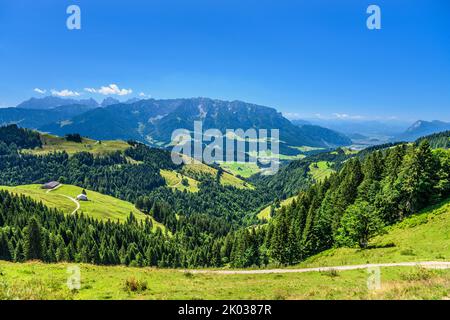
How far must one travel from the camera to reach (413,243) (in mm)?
47562

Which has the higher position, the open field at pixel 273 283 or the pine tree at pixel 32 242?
the open field at pixel 273 283

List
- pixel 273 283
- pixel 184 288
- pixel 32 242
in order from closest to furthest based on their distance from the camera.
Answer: pixel 184 288, pixel 273 283, pixel 32 242

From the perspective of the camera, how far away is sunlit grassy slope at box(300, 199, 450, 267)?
40906 mm

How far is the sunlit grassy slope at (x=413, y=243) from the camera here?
40906 mm

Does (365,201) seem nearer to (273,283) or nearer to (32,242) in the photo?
(273,283)

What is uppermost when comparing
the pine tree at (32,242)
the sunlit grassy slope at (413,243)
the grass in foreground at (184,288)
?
the grass in foreground at (184,288)

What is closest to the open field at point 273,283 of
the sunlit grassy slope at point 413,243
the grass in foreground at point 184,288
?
the grass in foreground at point 184,288

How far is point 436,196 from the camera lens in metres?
66.3

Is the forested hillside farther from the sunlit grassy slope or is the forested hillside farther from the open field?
the open field

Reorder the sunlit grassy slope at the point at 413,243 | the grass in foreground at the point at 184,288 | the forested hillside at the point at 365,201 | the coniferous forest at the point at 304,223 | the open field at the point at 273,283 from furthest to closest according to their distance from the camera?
the coniferous forest at the point at 304,223, the forested hillside at the point at 365,201, the sunlit grassy slope at the point at 413,243, the open field at the point at 273,283, the grass in foreground at the point at 184,288

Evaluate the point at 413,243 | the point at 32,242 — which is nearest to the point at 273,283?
the point at 413,243

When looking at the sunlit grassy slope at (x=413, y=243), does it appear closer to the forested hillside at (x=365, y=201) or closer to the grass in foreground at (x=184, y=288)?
the forested hillside at (x=365, y=201)
